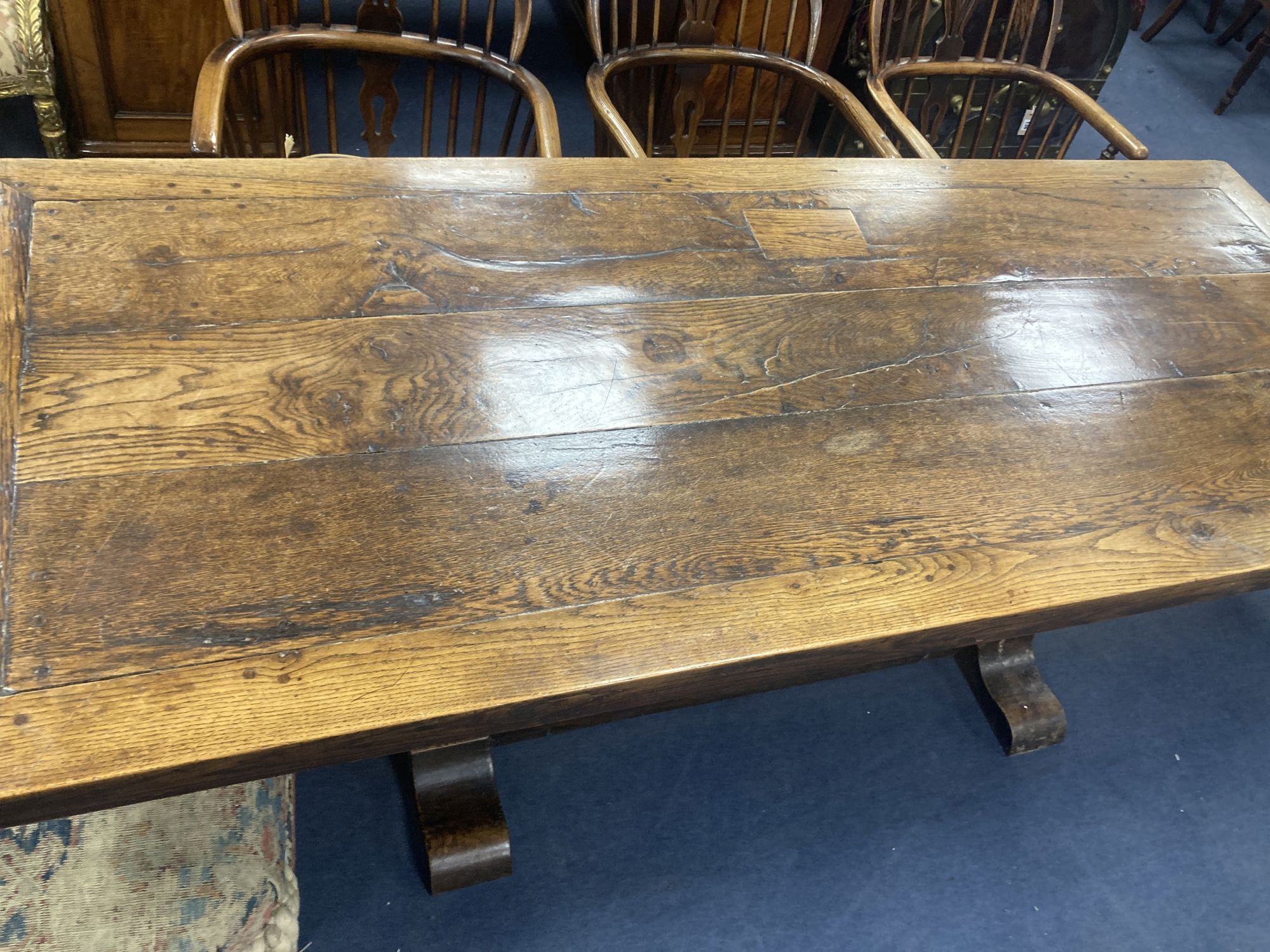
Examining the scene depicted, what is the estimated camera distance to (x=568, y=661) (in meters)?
0.82

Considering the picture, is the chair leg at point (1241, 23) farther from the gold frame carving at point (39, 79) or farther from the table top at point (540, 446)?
the gold frame carving at point (39, 79)

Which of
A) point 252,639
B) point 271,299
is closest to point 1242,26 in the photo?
point 271,299

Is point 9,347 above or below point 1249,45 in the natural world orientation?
above

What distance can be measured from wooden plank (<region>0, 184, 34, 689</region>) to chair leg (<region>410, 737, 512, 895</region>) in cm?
61

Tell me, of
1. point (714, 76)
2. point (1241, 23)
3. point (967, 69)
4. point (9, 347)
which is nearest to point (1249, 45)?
point (1241, 23)

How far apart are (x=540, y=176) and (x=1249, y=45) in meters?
3.74

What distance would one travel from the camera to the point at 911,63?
1.78 m

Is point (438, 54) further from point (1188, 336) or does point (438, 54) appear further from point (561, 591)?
point (1188, 336)

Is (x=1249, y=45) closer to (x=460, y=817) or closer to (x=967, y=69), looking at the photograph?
(x=967, y=69)

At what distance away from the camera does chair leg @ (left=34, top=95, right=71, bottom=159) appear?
6.49 feet

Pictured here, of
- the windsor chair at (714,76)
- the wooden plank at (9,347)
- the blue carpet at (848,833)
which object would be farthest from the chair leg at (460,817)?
the windsor chair at (714,76)

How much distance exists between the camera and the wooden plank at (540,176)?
1110 mm

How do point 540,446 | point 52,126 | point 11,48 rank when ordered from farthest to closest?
point 52,126 < point 11,48 < point 540,446

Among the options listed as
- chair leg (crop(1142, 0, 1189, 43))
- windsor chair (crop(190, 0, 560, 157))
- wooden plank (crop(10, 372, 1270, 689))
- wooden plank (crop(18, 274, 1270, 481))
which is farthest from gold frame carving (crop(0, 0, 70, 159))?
chair leg (crop(1142, 0, 1189, 43))
